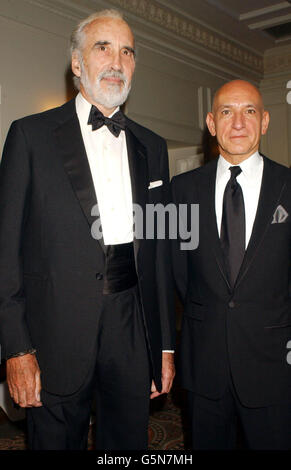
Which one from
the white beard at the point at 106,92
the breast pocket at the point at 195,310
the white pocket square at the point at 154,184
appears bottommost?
the breast pocket at the point at 195,310

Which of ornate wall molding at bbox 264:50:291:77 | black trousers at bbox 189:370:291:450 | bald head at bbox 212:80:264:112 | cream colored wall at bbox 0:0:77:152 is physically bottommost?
black trousers at bbox 189:370:291:450

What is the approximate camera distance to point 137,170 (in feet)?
6.00

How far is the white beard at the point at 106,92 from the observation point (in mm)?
1763

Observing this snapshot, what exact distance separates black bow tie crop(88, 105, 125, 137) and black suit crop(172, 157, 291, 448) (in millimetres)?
567

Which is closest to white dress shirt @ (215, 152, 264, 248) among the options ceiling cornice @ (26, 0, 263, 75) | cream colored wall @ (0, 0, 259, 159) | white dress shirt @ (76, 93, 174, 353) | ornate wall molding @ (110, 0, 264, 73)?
white dress shirt @ (76, 93, 174, 353)

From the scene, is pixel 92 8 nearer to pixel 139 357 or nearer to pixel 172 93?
pixel 172 93

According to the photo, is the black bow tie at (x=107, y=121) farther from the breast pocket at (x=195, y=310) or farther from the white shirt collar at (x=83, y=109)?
the breast pocket at (x=195, y=310)

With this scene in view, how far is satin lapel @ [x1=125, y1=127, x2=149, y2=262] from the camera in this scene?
1788 millimetres

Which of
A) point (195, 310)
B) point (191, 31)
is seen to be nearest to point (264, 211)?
point (195, 310)

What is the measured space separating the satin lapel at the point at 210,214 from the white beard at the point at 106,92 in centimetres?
57

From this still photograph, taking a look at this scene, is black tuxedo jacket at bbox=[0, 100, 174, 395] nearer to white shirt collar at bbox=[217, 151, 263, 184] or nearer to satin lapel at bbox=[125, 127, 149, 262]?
satin lapel at bbox=[125, 127, 149, 262]

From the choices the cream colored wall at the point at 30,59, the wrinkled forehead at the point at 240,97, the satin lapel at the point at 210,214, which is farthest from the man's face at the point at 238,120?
the cream colored wall at the point at 30,59
